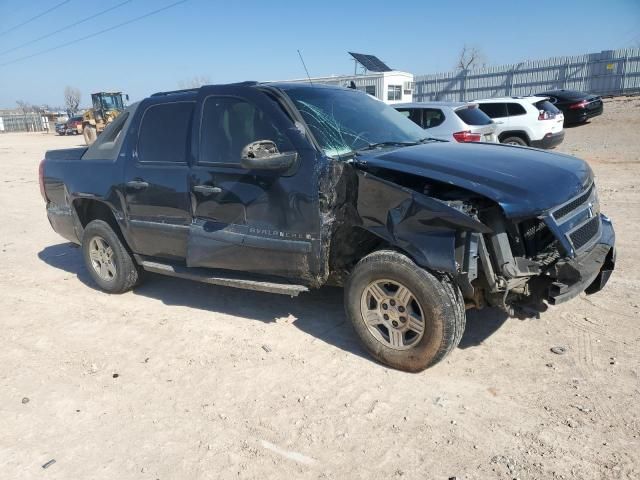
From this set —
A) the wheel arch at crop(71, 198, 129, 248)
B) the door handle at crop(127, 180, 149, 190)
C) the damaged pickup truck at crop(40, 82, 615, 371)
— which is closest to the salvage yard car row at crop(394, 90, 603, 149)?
the damaged pickup truck at crop(40, 82, 615, 371)

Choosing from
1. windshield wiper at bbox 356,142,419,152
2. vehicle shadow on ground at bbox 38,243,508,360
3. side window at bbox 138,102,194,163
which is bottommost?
vehicle shadow on ground at bbox 38,243,508,360

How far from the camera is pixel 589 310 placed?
13.7 ft

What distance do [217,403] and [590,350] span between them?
2563mm

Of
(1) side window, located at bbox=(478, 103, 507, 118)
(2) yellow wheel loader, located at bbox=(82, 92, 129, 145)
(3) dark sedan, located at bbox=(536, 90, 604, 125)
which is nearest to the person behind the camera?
(1) side window, located at bbox=(478, 103, 507, 118)

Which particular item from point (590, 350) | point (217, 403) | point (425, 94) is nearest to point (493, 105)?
point (590, 350)

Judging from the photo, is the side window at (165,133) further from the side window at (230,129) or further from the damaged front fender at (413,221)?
the damaged front fender at (413,221)

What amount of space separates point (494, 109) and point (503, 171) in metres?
11.2

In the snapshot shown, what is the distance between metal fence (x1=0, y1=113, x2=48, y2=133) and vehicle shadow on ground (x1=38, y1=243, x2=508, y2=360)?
237 feet

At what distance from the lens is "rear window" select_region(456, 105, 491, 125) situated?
10.1 m

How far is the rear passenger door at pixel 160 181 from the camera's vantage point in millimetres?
4375

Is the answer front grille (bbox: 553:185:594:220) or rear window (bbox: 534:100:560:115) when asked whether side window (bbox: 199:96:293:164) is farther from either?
rear window (bbox: 534:100:560:115)

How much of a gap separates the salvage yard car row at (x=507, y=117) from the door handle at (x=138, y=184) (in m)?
3.09

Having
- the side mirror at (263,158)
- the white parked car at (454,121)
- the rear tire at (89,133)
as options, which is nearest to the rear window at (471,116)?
the white parked car at (454,121)

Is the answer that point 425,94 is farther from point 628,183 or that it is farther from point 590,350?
point 590,350
